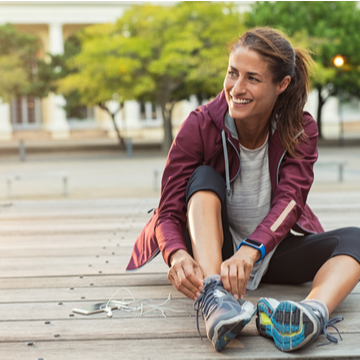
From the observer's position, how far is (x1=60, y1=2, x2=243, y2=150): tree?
64.4ft

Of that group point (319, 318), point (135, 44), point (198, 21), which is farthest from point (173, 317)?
point (198, 21)

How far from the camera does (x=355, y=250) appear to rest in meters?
2.37

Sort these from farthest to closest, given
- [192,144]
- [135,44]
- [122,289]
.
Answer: [135,44], [122,289], [192,144]

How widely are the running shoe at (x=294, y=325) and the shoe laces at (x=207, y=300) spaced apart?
211 millimetres

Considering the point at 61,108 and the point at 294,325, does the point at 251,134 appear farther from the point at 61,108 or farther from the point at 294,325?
the point at 61,108

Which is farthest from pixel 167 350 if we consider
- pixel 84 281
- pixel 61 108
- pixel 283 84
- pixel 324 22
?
pixel 61 108

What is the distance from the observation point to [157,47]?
20.4 meters

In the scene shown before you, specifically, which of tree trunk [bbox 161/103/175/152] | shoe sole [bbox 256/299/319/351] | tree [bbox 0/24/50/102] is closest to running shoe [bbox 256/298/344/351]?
shoe sole [bbox 256/299/319/351]

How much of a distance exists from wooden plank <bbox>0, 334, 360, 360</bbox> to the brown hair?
0.91m

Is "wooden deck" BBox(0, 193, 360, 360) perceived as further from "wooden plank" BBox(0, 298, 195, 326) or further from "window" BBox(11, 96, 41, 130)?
"window" BBox(11, 96, 41, 130)

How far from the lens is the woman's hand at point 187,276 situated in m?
2.15

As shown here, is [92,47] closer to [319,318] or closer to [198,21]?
[198,21]

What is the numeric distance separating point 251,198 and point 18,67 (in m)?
26.2

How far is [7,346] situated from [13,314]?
372 millimetres
